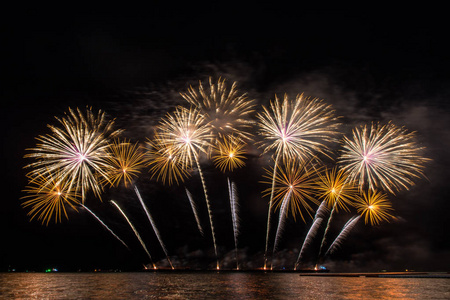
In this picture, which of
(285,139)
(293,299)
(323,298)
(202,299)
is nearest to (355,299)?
(323,298)

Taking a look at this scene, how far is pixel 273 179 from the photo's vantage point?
32781mm

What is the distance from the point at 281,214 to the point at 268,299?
12536 mm

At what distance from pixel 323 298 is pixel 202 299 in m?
8.06

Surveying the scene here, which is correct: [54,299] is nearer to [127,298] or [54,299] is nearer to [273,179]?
[127,298]

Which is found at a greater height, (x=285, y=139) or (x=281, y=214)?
(x=285, y=139)

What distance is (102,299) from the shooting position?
24578mm

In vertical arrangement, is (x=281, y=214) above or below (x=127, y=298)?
above

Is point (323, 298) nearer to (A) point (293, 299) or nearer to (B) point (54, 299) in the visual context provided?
(A) point (293, 299)

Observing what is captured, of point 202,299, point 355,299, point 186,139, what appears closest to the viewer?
point 355,299

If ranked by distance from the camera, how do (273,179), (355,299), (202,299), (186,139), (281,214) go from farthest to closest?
(281,214) < (273,179) < (186,139) < (202,299) < (355,299)

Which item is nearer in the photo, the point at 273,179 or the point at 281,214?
the point at 273,179

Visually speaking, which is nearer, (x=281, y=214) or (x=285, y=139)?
(x=285, y=139)

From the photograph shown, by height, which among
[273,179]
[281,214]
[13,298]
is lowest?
[13,298]

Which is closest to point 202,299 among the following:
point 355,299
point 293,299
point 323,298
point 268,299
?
point 268,299
